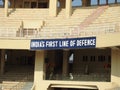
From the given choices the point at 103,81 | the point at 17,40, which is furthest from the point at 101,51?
the point at 17,40

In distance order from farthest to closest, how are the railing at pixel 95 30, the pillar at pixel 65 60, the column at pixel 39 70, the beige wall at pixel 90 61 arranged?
the beige wall at pixel 90 61 → the pillar at pixel 65 60 → the column at pixel 39 70 → the railing at pixel 95 30

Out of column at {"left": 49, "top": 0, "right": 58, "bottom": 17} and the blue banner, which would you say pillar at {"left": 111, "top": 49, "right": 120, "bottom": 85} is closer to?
the blue banner

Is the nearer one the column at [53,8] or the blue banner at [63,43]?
the blue banner at [63,43]

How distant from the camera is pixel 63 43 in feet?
98.5

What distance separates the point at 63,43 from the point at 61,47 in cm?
36

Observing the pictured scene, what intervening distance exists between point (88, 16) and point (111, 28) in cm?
748

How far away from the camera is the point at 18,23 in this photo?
37.0 meters

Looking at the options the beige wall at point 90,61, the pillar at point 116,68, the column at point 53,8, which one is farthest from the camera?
the column at point 53,8

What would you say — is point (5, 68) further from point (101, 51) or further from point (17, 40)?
point (101, 51)

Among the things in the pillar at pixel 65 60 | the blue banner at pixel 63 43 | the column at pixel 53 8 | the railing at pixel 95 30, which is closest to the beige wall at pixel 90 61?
the pillar at pixel 65 60

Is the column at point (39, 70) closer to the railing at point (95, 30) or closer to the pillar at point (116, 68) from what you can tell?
the railing at point (95, 30)

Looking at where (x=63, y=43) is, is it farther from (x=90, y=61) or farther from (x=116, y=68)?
(x=90, y=61)

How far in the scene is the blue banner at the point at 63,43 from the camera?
28812 mm

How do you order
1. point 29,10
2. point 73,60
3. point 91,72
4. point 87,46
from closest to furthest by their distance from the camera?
point 87,46 → point 91,72 → point 73,60 → point 29,10
